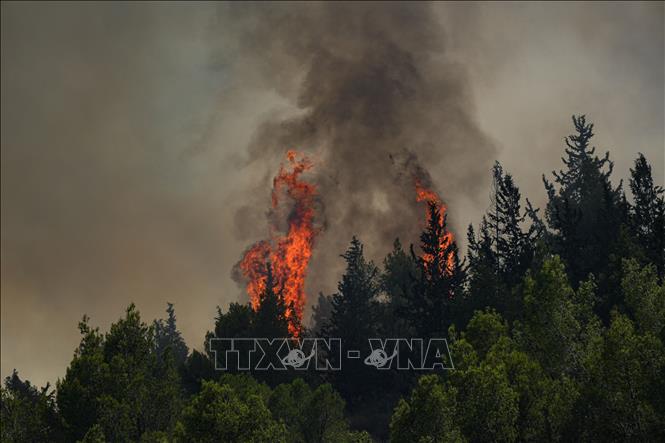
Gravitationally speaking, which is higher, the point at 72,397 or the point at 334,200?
the point at 334,200

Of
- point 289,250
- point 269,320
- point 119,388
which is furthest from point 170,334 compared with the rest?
point 119,388

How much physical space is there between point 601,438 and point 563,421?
192cm

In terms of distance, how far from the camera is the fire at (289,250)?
11694 cm

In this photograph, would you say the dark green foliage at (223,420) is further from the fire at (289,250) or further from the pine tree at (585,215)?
the fire at (289,250)

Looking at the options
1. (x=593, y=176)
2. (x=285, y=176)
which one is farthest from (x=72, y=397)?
(x=285, y=176)

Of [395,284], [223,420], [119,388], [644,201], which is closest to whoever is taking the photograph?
[223,420]

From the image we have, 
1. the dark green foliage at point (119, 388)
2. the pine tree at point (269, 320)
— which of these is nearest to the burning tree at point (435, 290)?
the pine tree at point (269, 320)

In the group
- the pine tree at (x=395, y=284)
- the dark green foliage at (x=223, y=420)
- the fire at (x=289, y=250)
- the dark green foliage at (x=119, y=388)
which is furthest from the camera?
the fire at (x=289, y=250)

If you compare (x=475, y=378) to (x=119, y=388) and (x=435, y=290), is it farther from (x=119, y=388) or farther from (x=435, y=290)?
(x=435, y=290)

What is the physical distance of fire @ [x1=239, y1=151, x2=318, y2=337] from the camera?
384ft

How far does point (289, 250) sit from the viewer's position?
123 metres

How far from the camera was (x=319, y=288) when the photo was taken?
129 meters

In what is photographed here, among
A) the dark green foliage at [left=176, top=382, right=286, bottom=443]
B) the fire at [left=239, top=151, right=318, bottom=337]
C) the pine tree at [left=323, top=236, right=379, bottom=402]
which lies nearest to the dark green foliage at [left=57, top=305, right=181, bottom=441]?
the dark green foliage at [left=176, top=382, right=286, bottom=443]

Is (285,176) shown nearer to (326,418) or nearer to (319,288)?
(319,288)
